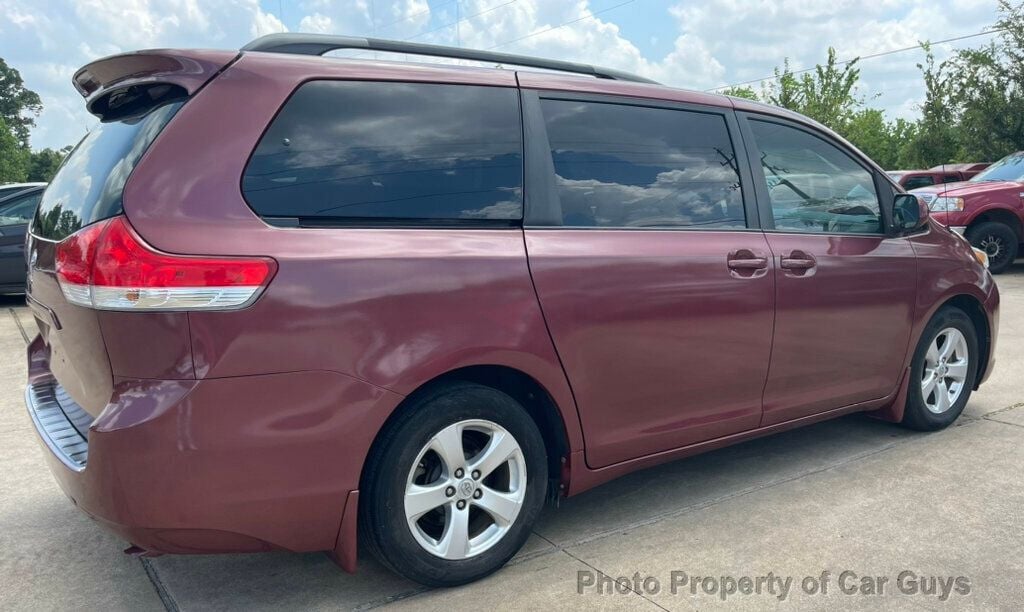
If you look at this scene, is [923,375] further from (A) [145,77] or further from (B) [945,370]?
(A) [145,77]

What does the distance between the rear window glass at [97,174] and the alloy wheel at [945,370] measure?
388 centimetres

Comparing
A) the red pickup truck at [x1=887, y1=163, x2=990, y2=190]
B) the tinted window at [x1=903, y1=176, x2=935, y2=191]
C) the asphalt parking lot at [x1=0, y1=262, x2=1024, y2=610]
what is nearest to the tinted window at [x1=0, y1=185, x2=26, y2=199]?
the asphalt parking lot at [x1=0, y1=262, x2=1024, y2=610]

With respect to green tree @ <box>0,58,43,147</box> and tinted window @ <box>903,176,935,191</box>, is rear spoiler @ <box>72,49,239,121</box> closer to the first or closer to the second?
tinted window @ <box>903,176,935,191</box>

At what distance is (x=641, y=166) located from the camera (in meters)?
3.35

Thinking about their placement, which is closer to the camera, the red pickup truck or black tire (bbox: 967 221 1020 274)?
black tire (bbox: 967 221 1020 274)

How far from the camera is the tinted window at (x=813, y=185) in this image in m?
3.82

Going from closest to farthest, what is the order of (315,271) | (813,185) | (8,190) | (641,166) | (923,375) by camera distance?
(315,271) < (641,166) < (813,185) < (923,375) < (8,190)

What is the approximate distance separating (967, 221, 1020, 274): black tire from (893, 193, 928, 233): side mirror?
27.5ft

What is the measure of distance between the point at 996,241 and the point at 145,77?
472 inches

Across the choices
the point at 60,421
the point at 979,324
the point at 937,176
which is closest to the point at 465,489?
the point at 60,421

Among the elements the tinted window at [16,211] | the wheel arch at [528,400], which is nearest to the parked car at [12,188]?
the tinted window at [16,211]

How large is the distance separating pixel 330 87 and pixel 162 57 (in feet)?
1.68

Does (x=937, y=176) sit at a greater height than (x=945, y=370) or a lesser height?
greater

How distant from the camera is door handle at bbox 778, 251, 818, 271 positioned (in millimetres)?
3672
